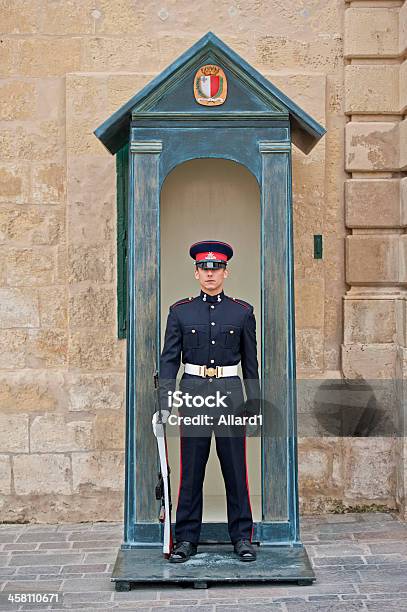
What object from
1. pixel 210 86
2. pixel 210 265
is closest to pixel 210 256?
pixel 210 265

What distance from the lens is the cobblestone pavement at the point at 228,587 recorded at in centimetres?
479

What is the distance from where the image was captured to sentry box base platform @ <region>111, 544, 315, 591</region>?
16.3 ft

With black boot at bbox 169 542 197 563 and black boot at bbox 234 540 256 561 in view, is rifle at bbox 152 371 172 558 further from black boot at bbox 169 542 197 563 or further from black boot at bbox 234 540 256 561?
black boot at bbox 234 540 256 561

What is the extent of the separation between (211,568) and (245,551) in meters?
0.19

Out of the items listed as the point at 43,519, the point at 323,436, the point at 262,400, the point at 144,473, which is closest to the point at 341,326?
the point at 323,436

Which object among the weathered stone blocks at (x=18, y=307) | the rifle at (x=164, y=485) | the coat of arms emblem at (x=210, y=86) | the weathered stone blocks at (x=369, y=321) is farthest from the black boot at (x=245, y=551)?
the coat of arms emblem at (x=210, y=86)

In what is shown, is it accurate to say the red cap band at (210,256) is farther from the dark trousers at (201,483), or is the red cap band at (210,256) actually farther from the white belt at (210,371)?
the dark trousers at (201,483)

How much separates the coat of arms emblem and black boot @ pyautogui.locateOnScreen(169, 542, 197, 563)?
2.20m

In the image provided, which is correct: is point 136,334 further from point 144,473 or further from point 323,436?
point 323,436

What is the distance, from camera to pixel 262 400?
17.4ft

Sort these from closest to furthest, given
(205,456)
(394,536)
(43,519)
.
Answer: (205,456) → (394,536) → (43,519)

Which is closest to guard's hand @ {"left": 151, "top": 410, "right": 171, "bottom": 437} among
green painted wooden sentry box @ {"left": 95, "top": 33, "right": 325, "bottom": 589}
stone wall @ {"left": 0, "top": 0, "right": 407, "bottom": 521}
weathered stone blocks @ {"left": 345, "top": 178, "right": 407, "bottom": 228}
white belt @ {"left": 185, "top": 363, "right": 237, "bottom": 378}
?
green painted wooden sentry box @ {"left": 95, "top": 33, "right": 325, "bottom": 589}

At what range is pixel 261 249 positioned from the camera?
5.32 metres

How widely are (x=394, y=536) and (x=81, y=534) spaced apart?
177 centimetres
